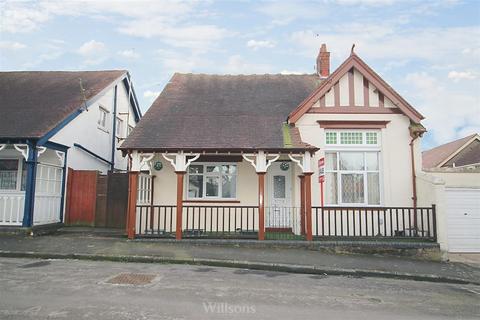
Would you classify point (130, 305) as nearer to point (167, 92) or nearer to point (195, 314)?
point (195, 314)

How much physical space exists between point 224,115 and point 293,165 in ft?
10.8

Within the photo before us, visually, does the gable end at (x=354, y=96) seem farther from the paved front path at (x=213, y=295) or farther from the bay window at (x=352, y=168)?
the paved front path at (x=213, y=295)

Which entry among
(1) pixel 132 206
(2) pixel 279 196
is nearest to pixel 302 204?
(2) pixel 279 196

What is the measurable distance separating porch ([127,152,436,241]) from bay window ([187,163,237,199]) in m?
0.05

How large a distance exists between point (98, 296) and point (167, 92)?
11.5m

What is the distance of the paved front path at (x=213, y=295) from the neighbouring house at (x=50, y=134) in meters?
4.75

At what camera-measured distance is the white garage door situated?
462 inches

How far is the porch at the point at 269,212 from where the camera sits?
1162 cm

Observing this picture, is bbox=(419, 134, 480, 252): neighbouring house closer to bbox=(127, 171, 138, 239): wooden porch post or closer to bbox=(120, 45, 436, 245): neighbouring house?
bbox=(120, 45, 436, 245): neighbouring house

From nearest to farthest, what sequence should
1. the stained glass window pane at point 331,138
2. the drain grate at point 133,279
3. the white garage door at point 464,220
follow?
the drain grate at point 133,279
the white garage door at point 464,220
the stained glass window pane at point 331,138

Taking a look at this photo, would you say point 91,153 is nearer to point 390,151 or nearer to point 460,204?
point 390,151

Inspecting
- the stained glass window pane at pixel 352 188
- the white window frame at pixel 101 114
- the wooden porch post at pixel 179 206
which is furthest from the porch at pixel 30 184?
the stained glass window pane at pixel 352 188

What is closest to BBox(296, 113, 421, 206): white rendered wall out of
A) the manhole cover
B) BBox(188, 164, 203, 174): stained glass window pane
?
BBox(188, 164, 203, 174): stained glass window pane

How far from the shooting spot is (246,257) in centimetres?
952
